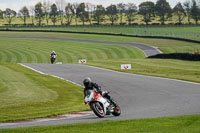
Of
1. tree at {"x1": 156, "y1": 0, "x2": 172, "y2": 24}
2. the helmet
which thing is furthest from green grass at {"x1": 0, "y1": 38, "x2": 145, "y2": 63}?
tree at {"x1": 156, "y1": 0, "x2": 172, "y2": 24}

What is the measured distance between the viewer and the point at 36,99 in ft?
63.3

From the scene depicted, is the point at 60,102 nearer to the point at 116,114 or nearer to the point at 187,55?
the point at 116,114

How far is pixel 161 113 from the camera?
1530cm

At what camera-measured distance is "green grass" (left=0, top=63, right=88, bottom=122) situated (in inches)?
636

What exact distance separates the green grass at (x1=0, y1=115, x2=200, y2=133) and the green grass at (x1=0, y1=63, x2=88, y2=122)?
3339 millimetres

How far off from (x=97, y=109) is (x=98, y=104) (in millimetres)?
172

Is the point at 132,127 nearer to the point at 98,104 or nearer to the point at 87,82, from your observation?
the point at 98,104

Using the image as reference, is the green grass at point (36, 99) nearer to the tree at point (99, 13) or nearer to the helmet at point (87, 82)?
the helmet at point (87, 82)

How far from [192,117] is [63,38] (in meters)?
87.9

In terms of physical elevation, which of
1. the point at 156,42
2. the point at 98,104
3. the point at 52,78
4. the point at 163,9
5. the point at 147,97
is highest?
the point at 163,9

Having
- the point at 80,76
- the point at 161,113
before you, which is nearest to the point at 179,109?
the point at 161,113

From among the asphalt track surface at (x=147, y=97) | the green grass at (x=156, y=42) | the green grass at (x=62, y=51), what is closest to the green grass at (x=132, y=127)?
the asphalt track surface at (x=147, y=97)

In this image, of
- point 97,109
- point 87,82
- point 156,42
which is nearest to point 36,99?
point 97,109

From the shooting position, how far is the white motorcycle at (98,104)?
14.5 meters
